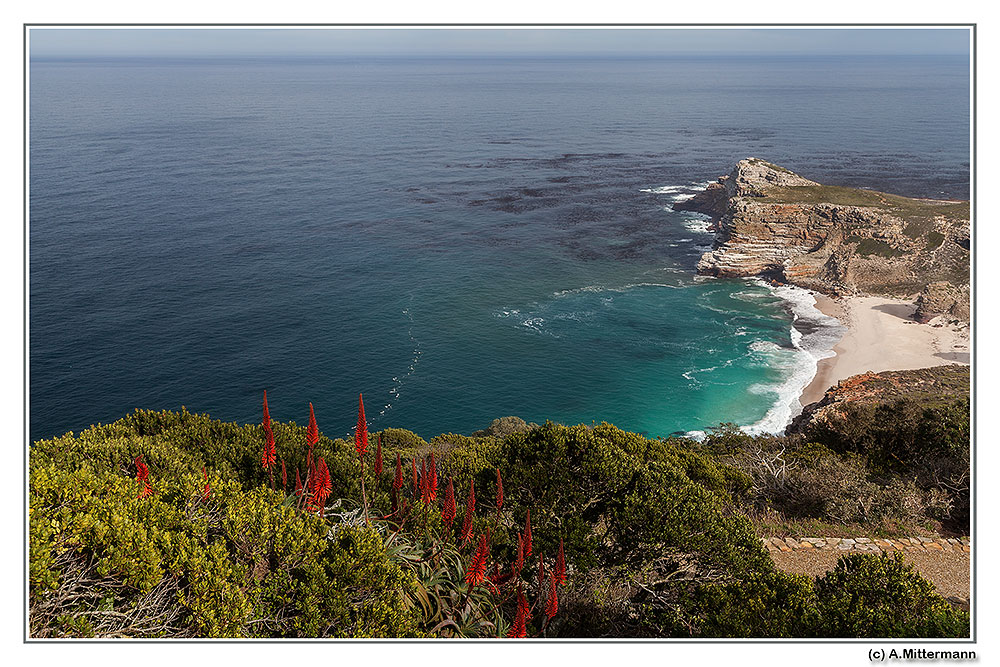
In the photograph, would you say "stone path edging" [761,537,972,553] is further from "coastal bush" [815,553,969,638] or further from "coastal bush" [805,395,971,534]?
"coastal bush" [815,553,969,638]

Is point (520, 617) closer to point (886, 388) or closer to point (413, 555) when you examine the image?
point (413, 555)

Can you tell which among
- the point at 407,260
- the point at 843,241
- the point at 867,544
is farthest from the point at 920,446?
the point at 843,241

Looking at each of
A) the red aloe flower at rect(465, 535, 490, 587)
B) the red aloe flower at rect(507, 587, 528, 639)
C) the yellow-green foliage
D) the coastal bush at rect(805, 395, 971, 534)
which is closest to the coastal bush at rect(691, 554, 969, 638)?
the red aloe flower at rect(507, 587, 528, 639)

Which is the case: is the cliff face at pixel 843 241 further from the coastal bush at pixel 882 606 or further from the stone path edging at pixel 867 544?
the coastal bush at pixel 882 606

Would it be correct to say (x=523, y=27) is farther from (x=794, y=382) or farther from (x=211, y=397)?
(x=794, y=382)

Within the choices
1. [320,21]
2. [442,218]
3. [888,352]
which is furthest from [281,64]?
[320,21]

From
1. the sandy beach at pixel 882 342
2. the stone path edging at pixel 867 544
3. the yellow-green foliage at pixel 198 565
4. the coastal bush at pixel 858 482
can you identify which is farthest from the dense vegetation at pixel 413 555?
the sandy beach at pixel 882 342
